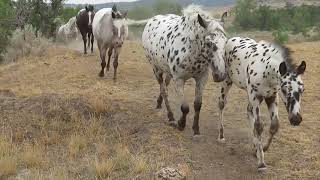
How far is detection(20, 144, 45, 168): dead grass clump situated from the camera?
7035 millimetres

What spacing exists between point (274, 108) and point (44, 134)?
3930 mm

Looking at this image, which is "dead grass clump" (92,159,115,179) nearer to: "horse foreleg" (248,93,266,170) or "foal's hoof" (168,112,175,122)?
"horse foreleg" (248,93,266,170)

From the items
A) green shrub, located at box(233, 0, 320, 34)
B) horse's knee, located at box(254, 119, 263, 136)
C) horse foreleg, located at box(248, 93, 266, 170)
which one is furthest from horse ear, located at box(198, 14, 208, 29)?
green shrub, located at box(233, 0, 320, 34)

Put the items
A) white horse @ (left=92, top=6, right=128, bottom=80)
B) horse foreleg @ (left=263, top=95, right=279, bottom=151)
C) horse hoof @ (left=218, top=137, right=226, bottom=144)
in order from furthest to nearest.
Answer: white horse @ (left=92, top=6, right=128, bottom=80) → horse hoof @ (left=218, top=137, right=226, bottom=144) → horse foreleg @ (left=263, top=95, right=279, bottom=151)

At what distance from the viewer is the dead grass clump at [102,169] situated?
258 inches

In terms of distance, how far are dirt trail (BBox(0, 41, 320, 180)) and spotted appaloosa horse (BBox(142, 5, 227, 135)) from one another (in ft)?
2.21

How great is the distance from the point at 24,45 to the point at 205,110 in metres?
11.9

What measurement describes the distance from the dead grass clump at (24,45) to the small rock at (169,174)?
12.9 m

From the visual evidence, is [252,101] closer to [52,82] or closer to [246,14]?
[52,82]

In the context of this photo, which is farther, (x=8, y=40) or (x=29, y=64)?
(x=8, y=40)

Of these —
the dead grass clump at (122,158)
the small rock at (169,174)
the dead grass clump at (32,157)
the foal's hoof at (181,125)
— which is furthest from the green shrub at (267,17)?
the small rock at (169,174)

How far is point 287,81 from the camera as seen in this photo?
6230mm

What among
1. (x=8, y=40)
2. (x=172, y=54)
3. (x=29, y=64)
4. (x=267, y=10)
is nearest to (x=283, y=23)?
(x=267, y=10)

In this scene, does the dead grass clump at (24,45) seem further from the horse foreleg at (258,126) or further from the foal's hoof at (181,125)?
the horse foreleg at (258,126)
